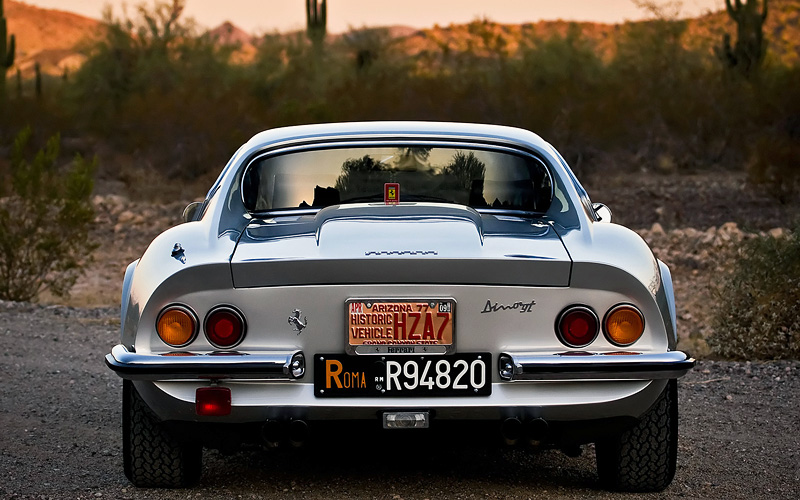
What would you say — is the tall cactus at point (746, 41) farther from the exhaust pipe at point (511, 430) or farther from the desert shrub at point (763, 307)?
the exhaust pipe at point (511, 430)

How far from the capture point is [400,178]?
4.96 metres

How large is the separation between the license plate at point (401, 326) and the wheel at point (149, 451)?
876mm

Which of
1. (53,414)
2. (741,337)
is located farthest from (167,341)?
(741,337)

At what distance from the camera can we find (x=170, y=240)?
407 cm

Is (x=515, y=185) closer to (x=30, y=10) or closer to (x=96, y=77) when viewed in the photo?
(x=96, y=77)

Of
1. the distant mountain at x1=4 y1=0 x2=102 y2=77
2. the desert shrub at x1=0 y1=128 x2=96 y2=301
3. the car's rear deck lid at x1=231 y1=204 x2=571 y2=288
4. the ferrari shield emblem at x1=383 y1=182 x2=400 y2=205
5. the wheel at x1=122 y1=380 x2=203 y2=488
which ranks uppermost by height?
the distant mountain at x1=4 y1=0 x2=102 y2=77

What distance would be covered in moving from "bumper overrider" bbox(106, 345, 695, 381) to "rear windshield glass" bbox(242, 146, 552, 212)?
1.07 metres

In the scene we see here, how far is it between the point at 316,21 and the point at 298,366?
1474 inches

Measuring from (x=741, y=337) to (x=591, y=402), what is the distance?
481 centimetres

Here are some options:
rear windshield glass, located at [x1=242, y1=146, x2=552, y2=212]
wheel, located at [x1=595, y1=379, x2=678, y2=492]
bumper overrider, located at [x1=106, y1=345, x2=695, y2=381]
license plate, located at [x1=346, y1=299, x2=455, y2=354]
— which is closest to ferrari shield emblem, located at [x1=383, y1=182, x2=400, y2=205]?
rear windshield glass, located at [x1=242, y1=146, x2=552, y2=212]

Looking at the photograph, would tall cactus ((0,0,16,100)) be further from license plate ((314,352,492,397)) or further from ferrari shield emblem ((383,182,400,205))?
license plate ((314,352,492,397))

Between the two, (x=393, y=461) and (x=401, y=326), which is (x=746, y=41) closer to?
(x=393, y=461)

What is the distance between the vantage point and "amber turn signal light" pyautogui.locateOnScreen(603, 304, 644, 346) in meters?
3.76

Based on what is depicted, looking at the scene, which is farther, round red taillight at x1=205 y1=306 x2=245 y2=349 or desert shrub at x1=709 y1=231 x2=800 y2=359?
desert shrub at x1=709 y1=231 x2=800 y2=359
